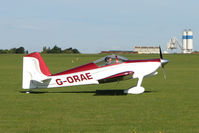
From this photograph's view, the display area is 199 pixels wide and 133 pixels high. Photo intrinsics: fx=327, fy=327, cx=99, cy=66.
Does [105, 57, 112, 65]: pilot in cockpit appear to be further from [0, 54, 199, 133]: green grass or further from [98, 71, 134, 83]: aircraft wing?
[0, 54, 199, 133]: green grass

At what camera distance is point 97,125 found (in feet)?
26.7

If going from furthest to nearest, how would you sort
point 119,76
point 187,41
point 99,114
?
point 187,41 → point 119,76 → point 99,114

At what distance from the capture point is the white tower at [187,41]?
135m

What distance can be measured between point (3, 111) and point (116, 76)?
4.96m

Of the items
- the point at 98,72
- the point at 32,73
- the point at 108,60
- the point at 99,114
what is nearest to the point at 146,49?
the point at 108,60

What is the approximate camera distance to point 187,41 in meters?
136

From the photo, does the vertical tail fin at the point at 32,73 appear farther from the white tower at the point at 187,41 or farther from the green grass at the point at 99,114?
the white tower at the point at 187,41

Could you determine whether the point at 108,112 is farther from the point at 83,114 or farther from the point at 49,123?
the point at 49,123

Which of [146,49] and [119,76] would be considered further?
[146,49]

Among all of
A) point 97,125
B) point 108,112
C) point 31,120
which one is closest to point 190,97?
point 108,112

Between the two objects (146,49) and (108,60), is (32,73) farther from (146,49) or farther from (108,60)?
(146,49)

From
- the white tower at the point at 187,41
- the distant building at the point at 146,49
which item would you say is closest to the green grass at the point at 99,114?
the white tower at the point at 187,41

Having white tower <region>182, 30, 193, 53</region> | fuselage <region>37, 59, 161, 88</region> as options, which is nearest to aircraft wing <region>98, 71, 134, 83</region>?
fuselage <region>37, 59, 161, 88</region>

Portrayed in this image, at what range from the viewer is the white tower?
13485 cm
